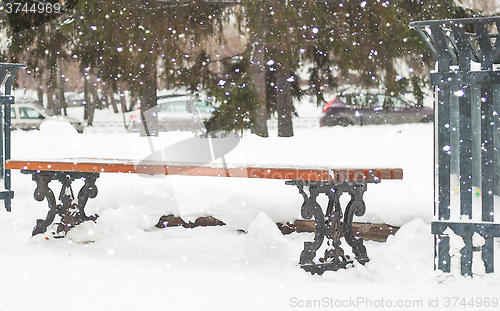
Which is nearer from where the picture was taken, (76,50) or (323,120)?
(76,50)

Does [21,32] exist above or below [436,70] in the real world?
above

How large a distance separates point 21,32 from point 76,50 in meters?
1.13

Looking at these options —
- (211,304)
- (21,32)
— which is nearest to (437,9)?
(21,32)

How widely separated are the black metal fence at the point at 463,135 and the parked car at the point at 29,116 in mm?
17713

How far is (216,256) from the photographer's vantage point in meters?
4.21

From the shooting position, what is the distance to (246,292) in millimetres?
3227

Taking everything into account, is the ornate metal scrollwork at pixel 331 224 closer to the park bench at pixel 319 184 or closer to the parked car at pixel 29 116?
the park bench at pixel 319 184

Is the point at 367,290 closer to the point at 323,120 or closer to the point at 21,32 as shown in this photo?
the point at 21,32

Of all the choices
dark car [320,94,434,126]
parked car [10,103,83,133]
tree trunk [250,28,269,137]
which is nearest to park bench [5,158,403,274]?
tree trunk [250,28,269,137]

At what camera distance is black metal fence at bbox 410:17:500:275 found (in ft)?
10.4

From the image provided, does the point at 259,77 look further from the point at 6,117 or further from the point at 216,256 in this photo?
the point at 216,256

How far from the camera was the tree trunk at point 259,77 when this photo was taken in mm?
9828

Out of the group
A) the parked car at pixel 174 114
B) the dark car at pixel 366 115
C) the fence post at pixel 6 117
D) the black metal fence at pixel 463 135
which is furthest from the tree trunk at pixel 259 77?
the parked car at pixel 174 114

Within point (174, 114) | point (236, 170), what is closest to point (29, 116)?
point (174, 114)
